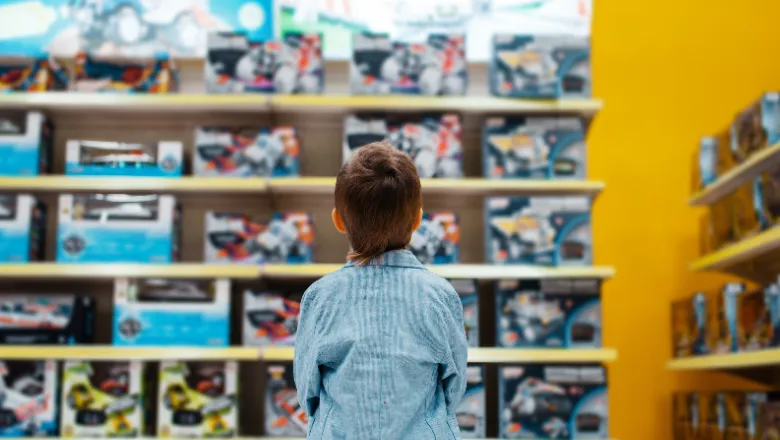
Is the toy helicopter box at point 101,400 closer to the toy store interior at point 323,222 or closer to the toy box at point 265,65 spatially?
the toy store interior at point 323,222

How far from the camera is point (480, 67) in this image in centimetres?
389

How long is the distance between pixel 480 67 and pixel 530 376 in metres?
1.49

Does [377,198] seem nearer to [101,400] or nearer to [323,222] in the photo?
[101,400]

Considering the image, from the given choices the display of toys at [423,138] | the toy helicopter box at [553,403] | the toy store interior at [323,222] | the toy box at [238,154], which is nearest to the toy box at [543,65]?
the toy store interior at [323,222]

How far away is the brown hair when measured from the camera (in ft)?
4.99

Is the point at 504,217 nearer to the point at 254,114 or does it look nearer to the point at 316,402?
the point at 254,114

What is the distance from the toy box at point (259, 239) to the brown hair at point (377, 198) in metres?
1.69

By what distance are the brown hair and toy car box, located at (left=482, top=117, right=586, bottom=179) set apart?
1796 millimetres

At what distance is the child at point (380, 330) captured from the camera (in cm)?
147

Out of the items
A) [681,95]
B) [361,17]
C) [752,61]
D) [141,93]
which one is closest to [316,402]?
[141,93]

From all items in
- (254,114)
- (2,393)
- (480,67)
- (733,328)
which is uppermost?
(480,67)

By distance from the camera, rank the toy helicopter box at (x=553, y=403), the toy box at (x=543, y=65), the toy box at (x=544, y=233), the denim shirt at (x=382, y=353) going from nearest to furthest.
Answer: the denim shirt at (x=382, y=353)
the toy helicopter box at (x=553, y=403)
the toy box at (x=544, y=233)
the toy box at (x=543, y=65)

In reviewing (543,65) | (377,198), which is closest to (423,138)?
(543,65)

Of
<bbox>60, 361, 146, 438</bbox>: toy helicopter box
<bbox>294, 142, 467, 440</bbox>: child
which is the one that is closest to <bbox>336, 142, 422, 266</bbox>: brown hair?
<bbox>294, 142, 467, 440</bbox>: child
